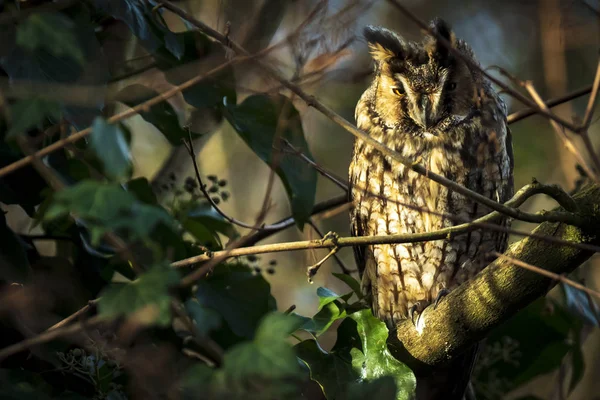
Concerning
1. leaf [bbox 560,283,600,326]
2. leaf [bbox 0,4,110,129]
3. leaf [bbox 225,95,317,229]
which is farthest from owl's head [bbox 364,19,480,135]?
leaf [bbox 0,4,110,129]

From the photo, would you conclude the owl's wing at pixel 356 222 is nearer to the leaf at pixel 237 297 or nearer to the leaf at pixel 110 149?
the leaf at pixel 237 297

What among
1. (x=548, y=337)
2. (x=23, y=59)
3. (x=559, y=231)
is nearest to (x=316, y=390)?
(x=559, y=231)

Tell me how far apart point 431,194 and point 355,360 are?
732 mm

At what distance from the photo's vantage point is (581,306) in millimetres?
2186

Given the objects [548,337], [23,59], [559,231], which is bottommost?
[548,337]

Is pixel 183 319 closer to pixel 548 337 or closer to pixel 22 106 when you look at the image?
pixel 22 106

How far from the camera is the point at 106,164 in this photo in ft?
2.80

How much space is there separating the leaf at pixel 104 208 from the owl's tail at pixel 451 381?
1611 millimetres

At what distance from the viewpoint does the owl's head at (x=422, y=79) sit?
2.33m

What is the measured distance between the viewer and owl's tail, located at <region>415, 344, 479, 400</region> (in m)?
2.29

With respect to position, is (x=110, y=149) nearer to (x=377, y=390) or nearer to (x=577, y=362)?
(x=377, y=390)

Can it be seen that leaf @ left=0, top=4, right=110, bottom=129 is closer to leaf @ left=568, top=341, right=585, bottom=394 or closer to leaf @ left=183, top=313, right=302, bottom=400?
leaf @ left=183, top=313, right=302, bottom=400

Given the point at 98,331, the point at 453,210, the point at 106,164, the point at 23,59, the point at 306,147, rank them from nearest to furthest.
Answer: the point at 106,164 → the point at 23,59 → the point at 98,331 → the point at 306,147 → the point at 453,210

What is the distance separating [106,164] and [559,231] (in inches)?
44.6
